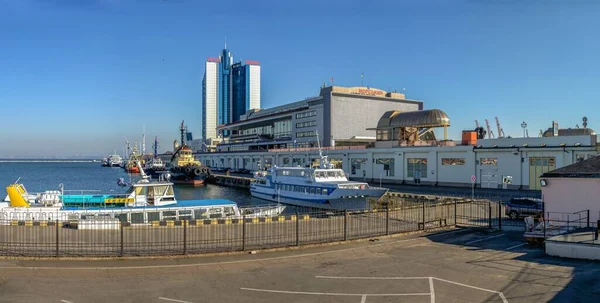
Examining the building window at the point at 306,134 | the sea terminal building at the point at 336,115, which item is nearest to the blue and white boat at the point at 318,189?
the sea terminal building at the point at 336,115

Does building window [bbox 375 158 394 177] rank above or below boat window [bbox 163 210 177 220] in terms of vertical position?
above

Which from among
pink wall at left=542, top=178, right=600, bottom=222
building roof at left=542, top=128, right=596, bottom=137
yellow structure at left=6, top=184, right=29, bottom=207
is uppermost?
building roof at left=542, top=128, right=596, bottom=137

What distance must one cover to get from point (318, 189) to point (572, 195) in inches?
1106

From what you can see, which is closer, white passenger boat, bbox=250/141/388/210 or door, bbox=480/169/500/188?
white passenger boat, bbox=250/141/388/210

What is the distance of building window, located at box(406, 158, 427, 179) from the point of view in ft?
213

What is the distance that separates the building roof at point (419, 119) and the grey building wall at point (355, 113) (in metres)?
Result: 27.0

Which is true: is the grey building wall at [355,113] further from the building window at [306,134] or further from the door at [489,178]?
the door at [489,178]

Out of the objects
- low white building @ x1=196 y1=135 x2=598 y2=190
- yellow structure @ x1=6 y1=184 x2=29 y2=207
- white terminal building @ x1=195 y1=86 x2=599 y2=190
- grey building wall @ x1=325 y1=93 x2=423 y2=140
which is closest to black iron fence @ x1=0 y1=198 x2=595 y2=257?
yellow structure @ x1=6 y1=184 x2=29 y2=207

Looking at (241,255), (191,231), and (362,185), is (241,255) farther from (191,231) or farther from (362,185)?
(362,185)

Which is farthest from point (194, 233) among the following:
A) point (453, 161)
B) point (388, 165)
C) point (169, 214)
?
point (388, 165)

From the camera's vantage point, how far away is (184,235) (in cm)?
1630

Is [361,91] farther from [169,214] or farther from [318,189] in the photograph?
[169,214]

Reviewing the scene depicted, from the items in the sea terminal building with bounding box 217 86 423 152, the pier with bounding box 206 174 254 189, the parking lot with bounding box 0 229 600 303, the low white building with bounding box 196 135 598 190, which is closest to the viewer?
the parking lot with bounding box 0 229 600 303

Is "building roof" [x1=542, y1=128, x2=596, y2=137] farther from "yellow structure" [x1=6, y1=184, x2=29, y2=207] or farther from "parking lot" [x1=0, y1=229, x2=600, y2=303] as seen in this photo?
"yellow structure" [x1=6, y1=184, x2=29, y2=207]
